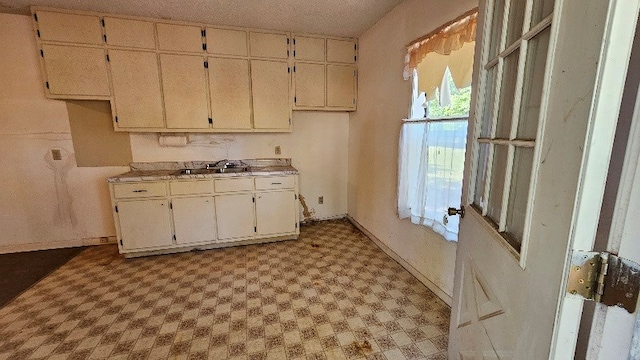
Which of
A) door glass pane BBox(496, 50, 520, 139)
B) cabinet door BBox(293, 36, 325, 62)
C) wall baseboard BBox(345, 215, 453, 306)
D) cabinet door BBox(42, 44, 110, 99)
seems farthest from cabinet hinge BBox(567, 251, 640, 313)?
cabinet door BBox(42, 44, 110, 99)

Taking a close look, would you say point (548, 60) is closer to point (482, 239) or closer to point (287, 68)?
point (482, 239)

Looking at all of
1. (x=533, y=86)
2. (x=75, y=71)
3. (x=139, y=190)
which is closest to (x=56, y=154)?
(x=75, y=71)

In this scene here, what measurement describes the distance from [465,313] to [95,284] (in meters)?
2.88

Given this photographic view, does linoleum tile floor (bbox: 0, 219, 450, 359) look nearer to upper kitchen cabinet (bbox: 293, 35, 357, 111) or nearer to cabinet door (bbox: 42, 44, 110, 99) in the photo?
cabinet door (bbox: 42, 44, 110, 99)

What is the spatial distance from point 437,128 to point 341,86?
1.79 meters

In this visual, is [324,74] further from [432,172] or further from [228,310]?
[228,310]

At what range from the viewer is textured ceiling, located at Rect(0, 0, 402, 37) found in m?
2.38

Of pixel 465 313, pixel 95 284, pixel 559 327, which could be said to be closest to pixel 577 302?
pixel 559 327

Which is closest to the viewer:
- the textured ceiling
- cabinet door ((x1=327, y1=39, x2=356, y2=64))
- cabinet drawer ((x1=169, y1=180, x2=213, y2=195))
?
the textured ceiling

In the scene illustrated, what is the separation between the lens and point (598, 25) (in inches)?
17.7

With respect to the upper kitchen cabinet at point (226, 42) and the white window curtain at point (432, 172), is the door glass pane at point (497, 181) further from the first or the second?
the upper kitchen cabinet at point (226, 42)

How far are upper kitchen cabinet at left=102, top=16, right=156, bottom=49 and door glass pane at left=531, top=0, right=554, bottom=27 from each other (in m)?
3.22

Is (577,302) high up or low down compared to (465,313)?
up

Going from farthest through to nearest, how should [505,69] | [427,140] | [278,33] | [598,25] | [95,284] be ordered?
[278,33]
[95,284]
[427,140]
[505,69]
[598,25]
